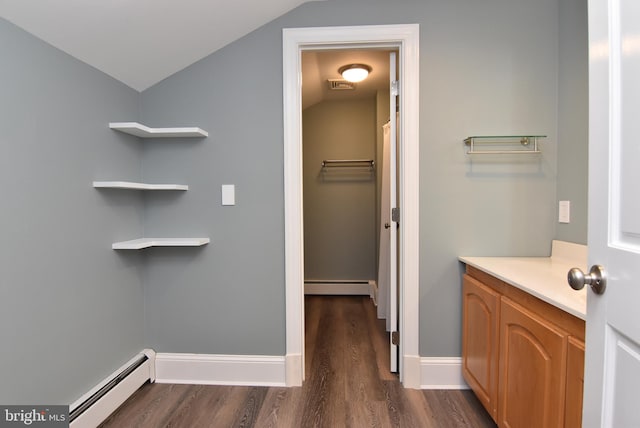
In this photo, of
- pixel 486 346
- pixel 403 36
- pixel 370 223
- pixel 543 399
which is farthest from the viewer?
pixel 370 223

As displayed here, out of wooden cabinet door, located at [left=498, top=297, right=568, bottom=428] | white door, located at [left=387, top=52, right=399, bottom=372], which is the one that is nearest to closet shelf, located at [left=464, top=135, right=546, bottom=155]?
white door, located at [left=387, top=52, right=399, bottom=372]

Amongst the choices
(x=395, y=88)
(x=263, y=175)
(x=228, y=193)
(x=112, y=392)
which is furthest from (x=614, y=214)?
(x=112, y=392)

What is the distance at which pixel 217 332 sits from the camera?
6.16 ft

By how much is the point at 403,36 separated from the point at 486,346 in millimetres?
1754

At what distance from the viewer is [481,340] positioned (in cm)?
153

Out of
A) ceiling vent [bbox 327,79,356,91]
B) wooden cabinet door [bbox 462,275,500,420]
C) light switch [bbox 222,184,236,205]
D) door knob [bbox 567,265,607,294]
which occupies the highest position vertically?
ceiling vent [bbox 327,79,356,91]

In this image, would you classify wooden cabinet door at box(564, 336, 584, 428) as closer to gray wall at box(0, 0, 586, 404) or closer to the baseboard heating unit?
gray wall at box(0, 0, 586, 404)

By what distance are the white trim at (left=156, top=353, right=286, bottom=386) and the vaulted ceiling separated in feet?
5.66

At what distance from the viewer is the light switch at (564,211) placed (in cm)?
163

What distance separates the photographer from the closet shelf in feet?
5.67

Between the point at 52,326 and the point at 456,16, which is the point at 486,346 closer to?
the point at 456,16

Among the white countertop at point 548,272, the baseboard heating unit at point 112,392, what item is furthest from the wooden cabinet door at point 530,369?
the baseboard heating unit at point 112,392

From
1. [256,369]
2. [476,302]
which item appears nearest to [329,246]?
[256,369]

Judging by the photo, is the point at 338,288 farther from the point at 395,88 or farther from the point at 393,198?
the point at 395,88
